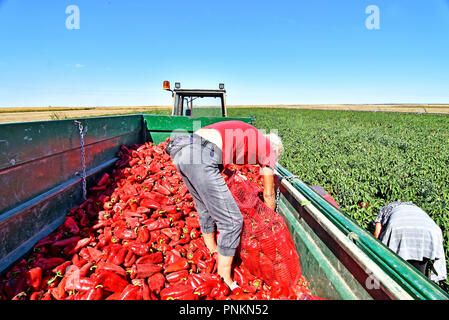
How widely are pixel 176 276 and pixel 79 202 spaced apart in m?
1.80

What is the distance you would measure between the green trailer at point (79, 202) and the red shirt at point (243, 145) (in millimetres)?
562

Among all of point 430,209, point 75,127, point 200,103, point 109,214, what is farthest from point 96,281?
point 200,103

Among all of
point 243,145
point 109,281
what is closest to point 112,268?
point 109,281

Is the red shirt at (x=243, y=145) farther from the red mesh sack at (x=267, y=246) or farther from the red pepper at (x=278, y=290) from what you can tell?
the red pepper at (x=278, y=290)

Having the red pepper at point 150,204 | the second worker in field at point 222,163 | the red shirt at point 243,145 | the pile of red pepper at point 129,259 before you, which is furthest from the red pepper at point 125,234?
the red shirt at point 243,145

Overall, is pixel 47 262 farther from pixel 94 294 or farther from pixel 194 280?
pixel 194 280

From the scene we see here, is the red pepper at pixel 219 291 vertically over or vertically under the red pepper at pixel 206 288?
under

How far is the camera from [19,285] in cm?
198

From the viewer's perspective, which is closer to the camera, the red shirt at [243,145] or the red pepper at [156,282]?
the red pepper at [156,282]

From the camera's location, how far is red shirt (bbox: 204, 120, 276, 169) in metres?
2.36

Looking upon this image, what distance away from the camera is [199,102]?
6871 mm

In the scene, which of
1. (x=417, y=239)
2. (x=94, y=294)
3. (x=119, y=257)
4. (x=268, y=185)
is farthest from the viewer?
(x=417, y=239)

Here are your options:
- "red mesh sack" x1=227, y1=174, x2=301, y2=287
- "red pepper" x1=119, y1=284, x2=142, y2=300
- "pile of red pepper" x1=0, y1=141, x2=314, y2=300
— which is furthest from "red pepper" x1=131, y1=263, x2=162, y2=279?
"red mesh sack" x1=227, y1=174, x2=301, y2=287

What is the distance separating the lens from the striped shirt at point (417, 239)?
2707mm
